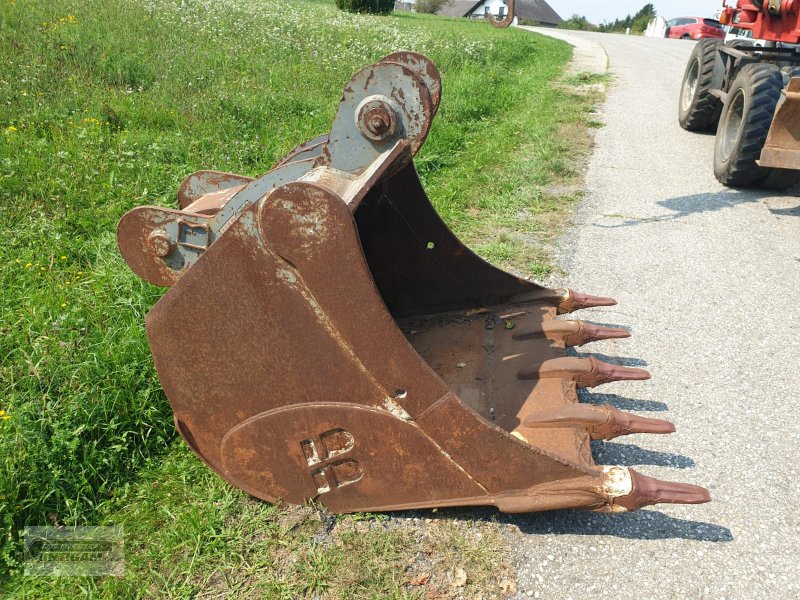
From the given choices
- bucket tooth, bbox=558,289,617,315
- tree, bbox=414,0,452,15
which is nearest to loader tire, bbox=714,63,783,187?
bucket tooth, bbox=558,289,617,315

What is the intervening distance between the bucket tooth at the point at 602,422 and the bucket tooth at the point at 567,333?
2.18ft

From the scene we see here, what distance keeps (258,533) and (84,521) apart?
2.30ft

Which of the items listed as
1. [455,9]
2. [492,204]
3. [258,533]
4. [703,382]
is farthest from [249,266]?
[455,9]

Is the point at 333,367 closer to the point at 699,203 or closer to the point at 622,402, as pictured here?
the point at 622,402

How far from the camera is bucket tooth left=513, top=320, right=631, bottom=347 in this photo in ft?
9.75

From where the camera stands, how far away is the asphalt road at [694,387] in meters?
2.17

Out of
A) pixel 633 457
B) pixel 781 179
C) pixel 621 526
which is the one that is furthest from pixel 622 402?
pixel 781 179

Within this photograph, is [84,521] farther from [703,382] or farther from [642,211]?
[642,211]

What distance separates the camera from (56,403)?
263 centimetres

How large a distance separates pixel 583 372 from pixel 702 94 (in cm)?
702

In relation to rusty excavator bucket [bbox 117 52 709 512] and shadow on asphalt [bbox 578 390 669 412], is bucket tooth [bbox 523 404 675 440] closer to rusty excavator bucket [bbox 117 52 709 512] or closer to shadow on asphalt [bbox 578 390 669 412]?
rusty excavator bucket [bbox 117 52 709 512]

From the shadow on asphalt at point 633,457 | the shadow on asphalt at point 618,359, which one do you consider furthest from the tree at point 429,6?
the shadow on asphalt at point 633,457

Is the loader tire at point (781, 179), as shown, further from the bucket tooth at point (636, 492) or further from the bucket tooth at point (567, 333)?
the bucket tooth at point (636, 492)

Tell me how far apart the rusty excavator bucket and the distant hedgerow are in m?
28.5
